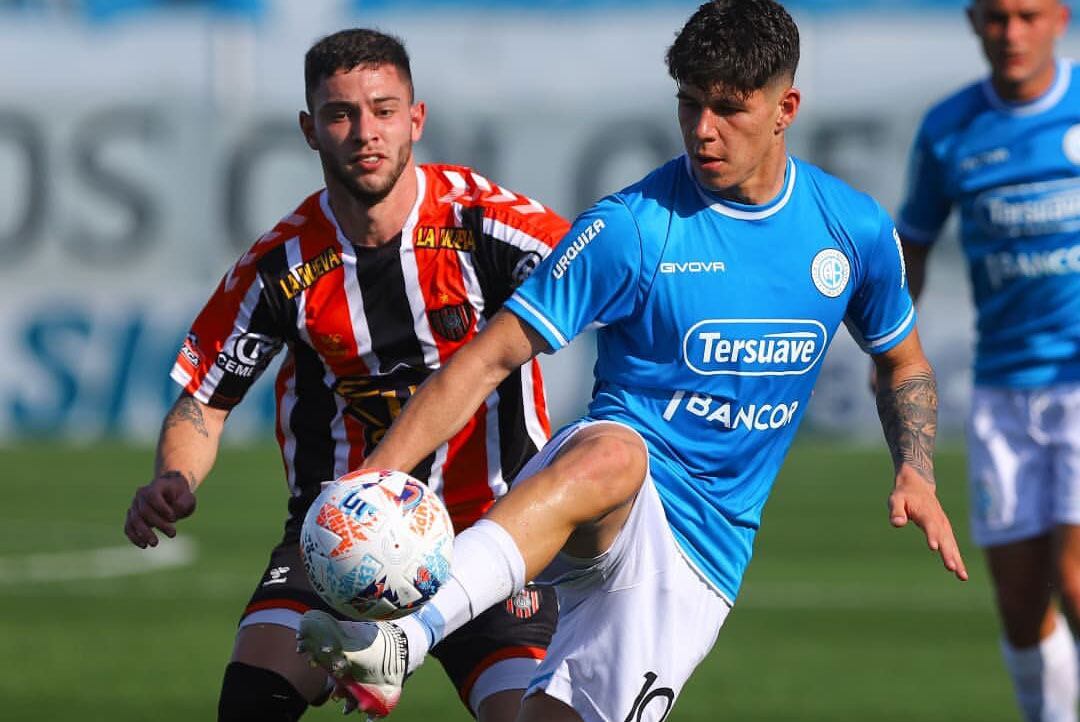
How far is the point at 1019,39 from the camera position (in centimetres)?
814

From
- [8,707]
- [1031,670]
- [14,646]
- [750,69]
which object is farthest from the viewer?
[14,646]

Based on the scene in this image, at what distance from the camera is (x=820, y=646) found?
12.4 metres

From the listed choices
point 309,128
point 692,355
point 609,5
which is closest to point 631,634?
point 692,355

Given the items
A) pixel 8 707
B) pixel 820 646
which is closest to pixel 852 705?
pixel 820 646

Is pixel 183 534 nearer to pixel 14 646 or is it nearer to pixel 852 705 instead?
pixel 14 646

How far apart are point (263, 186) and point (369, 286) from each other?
58.7 feet

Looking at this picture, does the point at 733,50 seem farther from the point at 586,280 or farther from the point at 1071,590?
the point at 1071,590

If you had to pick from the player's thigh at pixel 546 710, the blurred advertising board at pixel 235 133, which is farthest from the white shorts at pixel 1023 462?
the blurred advertising board at pixel 235 133

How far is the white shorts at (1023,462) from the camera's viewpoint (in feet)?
26.9

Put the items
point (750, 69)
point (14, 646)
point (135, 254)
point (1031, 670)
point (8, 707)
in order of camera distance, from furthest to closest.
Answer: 1. point (135, 254)
2. point (14, 646)
3. point (8, 707)
4. point (1031, 670)
5. point (750, 69)

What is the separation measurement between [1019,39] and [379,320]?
3.15 meters

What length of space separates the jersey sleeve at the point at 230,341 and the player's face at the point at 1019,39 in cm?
331

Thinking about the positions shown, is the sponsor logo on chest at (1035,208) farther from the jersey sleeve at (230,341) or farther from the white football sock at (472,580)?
the white football sock at (472,580)

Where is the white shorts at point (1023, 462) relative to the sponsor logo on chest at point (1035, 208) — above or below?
below
